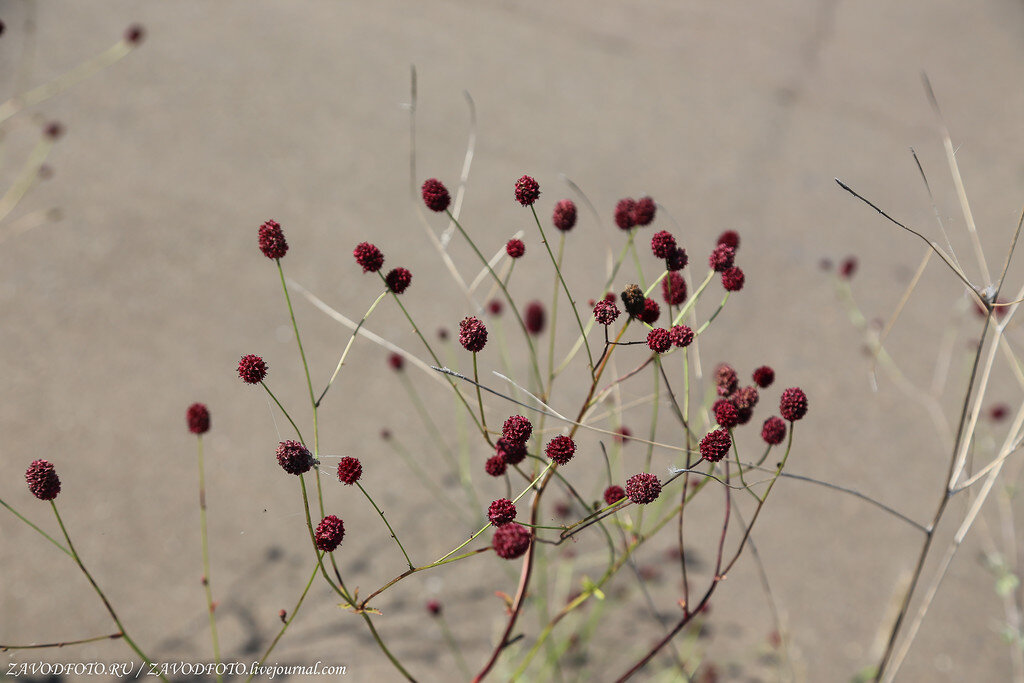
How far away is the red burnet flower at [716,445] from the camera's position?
0.74 meters

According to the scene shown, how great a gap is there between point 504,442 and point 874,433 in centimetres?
137

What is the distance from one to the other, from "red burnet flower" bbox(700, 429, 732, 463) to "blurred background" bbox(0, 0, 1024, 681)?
2.45ft

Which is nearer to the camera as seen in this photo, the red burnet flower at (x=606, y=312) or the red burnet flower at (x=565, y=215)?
the red burnet flower at (x=606, y=312)

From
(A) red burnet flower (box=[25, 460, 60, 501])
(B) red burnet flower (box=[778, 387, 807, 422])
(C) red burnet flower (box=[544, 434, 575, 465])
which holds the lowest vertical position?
(A) red burnet flower (box=[25, 460, 60, 501])

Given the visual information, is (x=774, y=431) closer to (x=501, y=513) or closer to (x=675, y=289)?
(x=675, y=289)

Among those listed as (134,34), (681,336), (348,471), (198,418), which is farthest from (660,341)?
(134,34)

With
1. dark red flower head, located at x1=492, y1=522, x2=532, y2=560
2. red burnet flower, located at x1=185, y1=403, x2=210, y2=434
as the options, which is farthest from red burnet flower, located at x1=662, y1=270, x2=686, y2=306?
red burnet flower, located at x1=185, y1=403, x2=210, y2=434

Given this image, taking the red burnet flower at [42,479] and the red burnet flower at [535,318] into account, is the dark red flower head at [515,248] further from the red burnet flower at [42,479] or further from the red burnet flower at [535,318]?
the red burnet flower at [42,479]

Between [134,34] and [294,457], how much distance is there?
1.98m

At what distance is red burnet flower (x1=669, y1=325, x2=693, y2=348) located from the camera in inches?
31.2

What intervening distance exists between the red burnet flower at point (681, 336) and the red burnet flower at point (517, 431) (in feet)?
0.60

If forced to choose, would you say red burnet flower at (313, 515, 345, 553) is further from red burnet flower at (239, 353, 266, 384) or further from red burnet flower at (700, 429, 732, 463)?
red burnet flower at (700, 429, 732, 463)

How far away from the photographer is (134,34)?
2.20m

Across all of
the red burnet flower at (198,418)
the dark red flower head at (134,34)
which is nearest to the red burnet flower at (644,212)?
the red burnet flower at (198,418)
